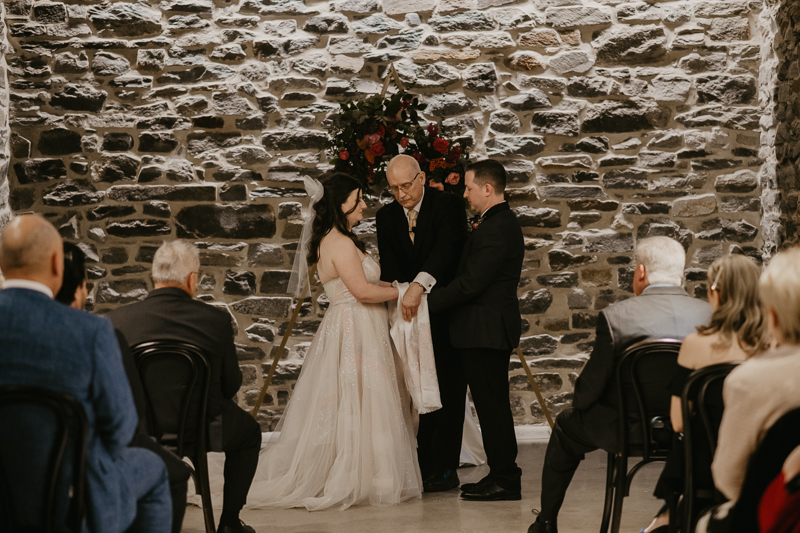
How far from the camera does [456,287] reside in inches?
145

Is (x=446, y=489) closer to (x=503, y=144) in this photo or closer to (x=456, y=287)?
(x=456, y=287)

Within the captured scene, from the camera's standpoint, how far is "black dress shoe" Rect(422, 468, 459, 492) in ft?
12.6

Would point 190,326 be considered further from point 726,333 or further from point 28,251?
point 726,333

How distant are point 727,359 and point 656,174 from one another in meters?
2.90

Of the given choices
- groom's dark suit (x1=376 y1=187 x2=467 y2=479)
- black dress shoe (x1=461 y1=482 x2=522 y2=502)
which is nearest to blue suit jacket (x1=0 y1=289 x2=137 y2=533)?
black dress shoe (x1=461 y1=482 x2=522 y2=502)

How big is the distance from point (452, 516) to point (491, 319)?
96 centimetres

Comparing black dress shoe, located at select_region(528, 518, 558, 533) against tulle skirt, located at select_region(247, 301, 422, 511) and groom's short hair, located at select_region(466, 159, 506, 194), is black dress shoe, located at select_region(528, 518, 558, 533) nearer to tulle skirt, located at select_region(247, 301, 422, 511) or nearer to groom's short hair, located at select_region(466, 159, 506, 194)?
tulle skirt, located at select_region(247, 301, 422, 511)

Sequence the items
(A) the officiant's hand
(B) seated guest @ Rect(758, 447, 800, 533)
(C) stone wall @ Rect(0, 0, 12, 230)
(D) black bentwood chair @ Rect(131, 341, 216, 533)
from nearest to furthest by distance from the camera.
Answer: (B) seated guest @ Rect(758, 447, 800, 533), (D) black bentwood chair @ Rect(131, 341, 216, 533), (A) the officiant's hand, (C) stone wall @ Rect(0, 0, 12, 230)

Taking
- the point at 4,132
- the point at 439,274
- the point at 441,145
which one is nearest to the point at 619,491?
the point at 439,274

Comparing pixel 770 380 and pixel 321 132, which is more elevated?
pixel 321 132

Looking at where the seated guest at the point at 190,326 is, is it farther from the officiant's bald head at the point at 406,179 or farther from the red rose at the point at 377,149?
the red rose at the point at 377,149

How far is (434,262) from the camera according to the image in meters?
3.88

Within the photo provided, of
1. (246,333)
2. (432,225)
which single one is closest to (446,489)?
(432,225)

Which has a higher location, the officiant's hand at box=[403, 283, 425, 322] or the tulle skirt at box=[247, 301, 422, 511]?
the officiant's hand at box=[403, 283, 425, 322]
